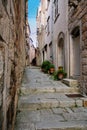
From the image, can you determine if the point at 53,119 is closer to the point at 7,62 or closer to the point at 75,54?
the point at 7,62

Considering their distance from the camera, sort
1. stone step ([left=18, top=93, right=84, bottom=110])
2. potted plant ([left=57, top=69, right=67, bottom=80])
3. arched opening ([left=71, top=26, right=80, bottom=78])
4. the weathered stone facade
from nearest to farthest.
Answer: the weathered stone facade
stone step ([left=18, top=93, right=84, bottom=110])
arched opening ([left=71, top=26, right=80, bottom=78])
potted plant ([left=57, top=69, right=67, bottom=80])

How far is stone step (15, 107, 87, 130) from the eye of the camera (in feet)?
9.84

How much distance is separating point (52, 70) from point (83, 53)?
4873 mm

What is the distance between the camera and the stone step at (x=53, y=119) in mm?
3000

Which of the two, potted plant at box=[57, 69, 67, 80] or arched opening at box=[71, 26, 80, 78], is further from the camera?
potted plant at box=[57, 69, 67, 80]

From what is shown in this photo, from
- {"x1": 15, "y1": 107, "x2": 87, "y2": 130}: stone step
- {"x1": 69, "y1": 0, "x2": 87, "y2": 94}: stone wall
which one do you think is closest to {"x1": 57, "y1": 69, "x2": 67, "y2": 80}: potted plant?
{"x1": 69, "y1": 0, "x2": 87, "y2": 94}: stone wall

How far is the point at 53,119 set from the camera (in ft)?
11.1

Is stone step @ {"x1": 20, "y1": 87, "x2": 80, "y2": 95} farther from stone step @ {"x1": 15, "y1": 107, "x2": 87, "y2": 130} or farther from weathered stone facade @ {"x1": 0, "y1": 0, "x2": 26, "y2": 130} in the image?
weathered stone facade @ {"x1": 0, "y1": 0, "x2": 26, "y2": 130}

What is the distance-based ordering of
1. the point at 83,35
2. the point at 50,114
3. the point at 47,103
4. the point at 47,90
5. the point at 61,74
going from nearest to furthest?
the point at 50,114, the point at 47,103, the point at 83,35, the point at 47,90, the point at 61,74

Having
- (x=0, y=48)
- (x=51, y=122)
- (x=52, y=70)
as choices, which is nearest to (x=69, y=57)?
(x=52, y=70)

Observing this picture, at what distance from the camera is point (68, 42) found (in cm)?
728

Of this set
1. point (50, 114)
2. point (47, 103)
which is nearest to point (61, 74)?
point (47, 103)

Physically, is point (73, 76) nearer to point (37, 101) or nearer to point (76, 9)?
point (76, 9)

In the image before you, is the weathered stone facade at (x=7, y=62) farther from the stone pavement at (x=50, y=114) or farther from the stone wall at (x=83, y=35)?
the stone wall at (x=83, y=35)
